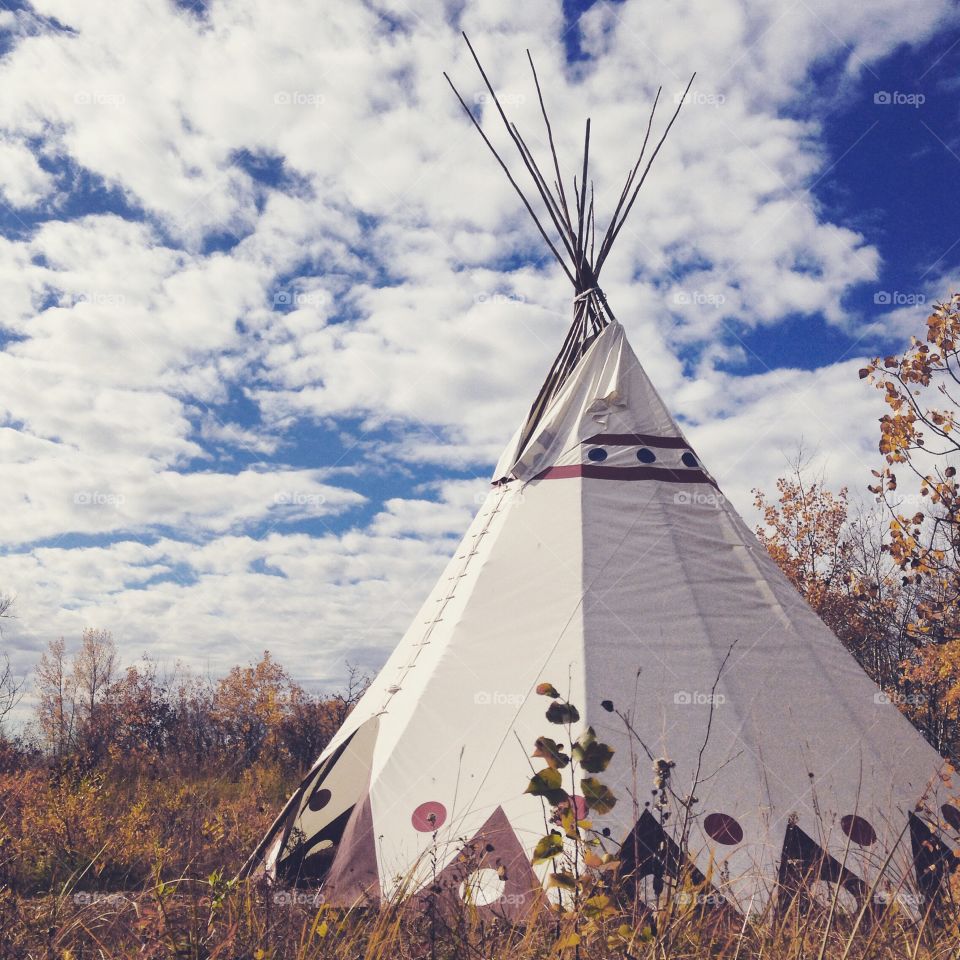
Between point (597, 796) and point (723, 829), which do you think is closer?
point (597, 796)

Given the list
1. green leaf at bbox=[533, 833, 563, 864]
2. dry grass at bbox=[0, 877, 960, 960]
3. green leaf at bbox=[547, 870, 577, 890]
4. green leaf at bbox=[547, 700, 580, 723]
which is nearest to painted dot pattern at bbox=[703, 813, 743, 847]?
dry grass at bbox=[0, 877, 960, 960]

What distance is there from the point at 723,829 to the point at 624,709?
0.89 meters

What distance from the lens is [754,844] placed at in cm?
419

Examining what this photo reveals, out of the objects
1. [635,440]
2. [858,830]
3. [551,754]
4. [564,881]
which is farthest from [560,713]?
[635,440]

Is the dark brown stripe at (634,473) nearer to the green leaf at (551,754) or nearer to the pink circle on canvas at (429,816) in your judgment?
the pink circle on canvas at (429,816)

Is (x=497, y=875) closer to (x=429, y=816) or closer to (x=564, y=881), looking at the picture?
(x=429, y=816)

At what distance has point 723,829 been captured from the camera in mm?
4234

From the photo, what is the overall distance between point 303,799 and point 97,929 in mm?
1802

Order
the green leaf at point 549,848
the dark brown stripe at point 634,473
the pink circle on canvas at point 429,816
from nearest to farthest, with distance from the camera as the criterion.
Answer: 1. the green leaf at point 549,848
2. the pink circle on canvas at point 429,816
3. the dark brown stripe at point 634,473

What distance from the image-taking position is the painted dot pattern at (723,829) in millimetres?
4219

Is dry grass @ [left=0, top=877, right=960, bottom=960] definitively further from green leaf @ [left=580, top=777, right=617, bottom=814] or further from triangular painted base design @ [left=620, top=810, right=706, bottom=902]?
green leaf @ [left=580, top=777, right=617, bottom=814]

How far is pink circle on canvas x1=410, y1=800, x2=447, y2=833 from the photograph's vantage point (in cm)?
452

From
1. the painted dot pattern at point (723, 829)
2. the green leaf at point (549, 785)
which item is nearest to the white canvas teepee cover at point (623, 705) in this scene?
the painted dot pattern at point (723, 829)

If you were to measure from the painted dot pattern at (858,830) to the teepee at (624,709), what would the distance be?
0.5 inches
